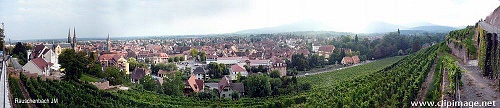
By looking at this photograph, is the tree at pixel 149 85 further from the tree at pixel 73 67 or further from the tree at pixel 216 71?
the tree at pixel 216 71

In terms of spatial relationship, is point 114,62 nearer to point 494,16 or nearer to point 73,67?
point 73,67

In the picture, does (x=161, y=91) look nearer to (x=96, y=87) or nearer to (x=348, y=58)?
(x=96, y=87)

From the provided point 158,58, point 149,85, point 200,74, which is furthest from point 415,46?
point 149,85

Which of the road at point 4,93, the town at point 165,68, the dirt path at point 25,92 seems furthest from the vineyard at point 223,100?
the town at point 165,68

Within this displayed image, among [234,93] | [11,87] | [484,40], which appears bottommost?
[234,93]

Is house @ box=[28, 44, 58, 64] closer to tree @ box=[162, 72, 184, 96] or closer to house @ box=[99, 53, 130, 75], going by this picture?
house @ box=[99, 53, 130, 75]

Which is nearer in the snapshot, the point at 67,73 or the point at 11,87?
the point at 11,87

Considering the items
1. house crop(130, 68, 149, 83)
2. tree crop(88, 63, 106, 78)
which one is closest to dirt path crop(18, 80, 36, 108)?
tree crop(88, 63, 106, 78)

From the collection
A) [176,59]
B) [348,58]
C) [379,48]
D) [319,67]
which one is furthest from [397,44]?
[176,59]
